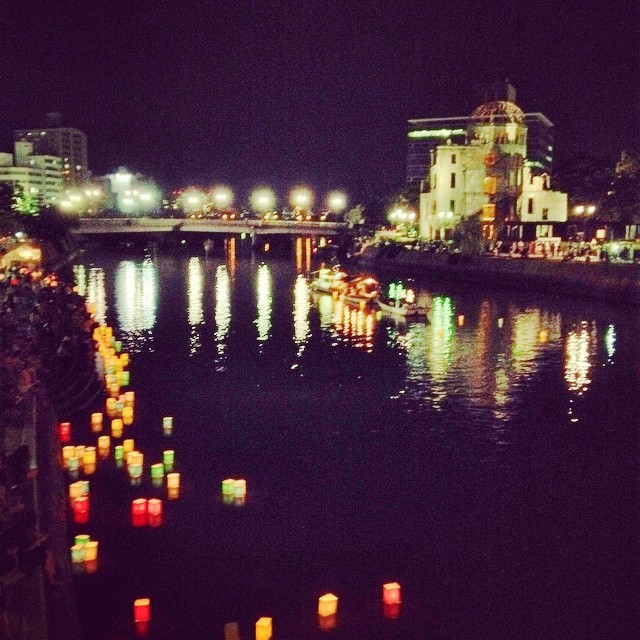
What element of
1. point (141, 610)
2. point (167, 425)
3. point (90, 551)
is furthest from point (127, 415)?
point (141, 610)

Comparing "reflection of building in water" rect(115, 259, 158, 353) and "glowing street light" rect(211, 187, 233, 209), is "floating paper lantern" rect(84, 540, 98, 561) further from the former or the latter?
"glowing street light" rect(211, 187, 233, 209)

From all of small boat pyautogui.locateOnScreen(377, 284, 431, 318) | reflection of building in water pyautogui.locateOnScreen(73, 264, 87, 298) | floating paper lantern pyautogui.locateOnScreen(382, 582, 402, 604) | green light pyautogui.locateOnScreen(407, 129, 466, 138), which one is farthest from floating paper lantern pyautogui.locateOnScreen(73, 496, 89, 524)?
green light pyautogui.locateOnScreen(407, 129, 466, 138)

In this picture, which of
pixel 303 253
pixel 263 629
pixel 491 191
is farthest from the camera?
pixel 303 253

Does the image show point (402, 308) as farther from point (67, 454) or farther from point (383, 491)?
point (67, 454)

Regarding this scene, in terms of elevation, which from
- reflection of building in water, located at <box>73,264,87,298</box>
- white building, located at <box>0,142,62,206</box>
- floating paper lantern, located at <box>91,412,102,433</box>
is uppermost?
white building, located at <box>0,142,62,206</box>

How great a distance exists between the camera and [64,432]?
2273 centimetres

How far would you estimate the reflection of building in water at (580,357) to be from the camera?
31.8 m

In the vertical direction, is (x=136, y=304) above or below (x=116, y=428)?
above

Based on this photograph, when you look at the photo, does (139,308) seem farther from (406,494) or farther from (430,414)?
(406,494)

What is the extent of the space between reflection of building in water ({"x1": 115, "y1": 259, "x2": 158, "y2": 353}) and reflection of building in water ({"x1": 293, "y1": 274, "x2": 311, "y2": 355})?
23.6 ft

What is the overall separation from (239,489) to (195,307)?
34789 millimetres

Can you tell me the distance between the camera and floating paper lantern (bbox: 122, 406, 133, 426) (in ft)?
82.6

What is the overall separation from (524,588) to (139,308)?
40476 mm

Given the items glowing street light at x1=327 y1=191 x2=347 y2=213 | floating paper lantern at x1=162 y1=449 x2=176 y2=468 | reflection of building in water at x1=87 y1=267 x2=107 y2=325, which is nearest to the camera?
floating paper lantern at x1=162 y1=449 x2=176 y2=468
